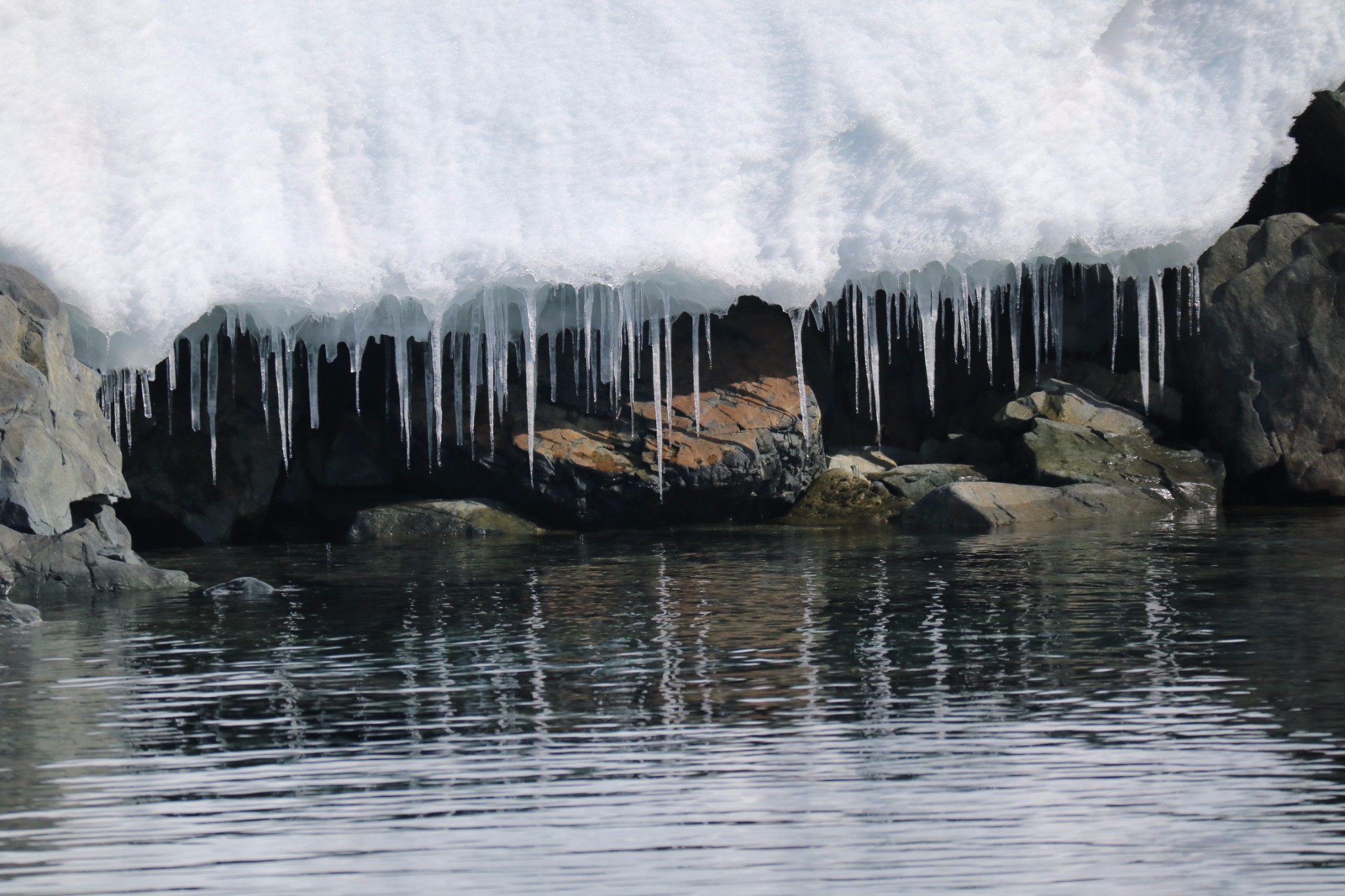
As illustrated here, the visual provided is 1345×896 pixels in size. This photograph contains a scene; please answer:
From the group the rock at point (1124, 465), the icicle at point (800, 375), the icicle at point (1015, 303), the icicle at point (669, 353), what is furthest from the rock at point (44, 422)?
the rock at point (1124, 465)

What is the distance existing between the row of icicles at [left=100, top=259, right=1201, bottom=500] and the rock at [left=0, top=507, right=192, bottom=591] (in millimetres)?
3246

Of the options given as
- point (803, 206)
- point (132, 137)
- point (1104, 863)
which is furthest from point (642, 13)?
point (1104, 863)

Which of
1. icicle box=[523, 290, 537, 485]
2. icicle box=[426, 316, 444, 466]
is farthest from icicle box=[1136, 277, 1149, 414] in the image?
icicle box=[426, 316, 444, 466]

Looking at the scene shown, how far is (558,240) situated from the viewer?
15.8 metres

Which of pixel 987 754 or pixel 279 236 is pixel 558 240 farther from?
pixel 987 754

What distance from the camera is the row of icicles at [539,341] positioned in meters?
15.9

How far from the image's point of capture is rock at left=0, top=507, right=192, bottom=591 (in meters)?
12.0

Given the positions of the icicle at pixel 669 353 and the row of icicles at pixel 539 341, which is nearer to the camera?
the row of icicles at pixel 539 341

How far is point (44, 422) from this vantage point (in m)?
12.2

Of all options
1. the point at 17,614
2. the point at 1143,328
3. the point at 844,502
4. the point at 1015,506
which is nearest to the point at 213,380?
the point at 17,614

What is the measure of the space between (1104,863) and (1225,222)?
14085 mm

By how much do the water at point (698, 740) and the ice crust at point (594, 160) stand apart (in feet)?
17.3

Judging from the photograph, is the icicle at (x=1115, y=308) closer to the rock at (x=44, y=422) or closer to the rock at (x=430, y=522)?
the rock at (x=430, y=522)

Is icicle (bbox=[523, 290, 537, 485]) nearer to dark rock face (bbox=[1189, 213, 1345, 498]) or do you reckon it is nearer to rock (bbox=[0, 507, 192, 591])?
rock (bbox=[0, 507, 192, 591])
